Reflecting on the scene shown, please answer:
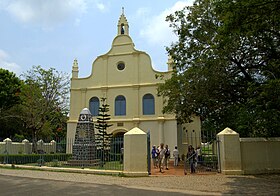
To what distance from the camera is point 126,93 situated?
26797 mm

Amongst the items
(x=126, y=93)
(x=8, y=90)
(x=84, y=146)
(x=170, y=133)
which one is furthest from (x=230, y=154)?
(x=8, y=90)

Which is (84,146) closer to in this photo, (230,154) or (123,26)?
(230,154)

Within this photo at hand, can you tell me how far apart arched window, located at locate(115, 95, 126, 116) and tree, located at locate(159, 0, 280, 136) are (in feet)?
27.8

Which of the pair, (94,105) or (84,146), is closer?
(84,146)

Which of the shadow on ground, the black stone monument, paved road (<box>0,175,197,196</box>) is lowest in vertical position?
the shadow on ground

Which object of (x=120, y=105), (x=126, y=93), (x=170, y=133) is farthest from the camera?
(x=120, y=105)

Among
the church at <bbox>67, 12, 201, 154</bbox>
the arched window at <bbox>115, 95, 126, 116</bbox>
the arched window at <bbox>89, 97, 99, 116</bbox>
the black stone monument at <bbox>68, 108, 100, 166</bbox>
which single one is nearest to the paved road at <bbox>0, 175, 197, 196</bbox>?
the black stone monument at <bbox>68, 108, 100, 166</bbox>

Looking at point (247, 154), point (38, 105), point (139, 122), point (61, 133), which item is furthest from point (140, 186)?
point (61, 133)

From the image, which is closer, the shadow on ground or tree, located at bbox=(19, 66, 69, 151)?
the shadow on ground

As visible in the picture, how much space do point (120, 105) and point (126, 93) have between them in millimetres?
1362

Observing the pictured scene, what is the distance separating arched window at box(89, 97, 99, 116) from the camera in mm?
27405

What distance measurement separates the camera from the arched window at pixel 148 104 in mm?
26127

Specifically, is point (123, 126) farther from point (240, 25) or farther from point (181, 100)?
point (240, 25)

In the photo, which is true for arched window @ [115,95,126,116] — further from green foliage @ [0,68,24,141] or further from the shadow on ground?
the shadow on ground
